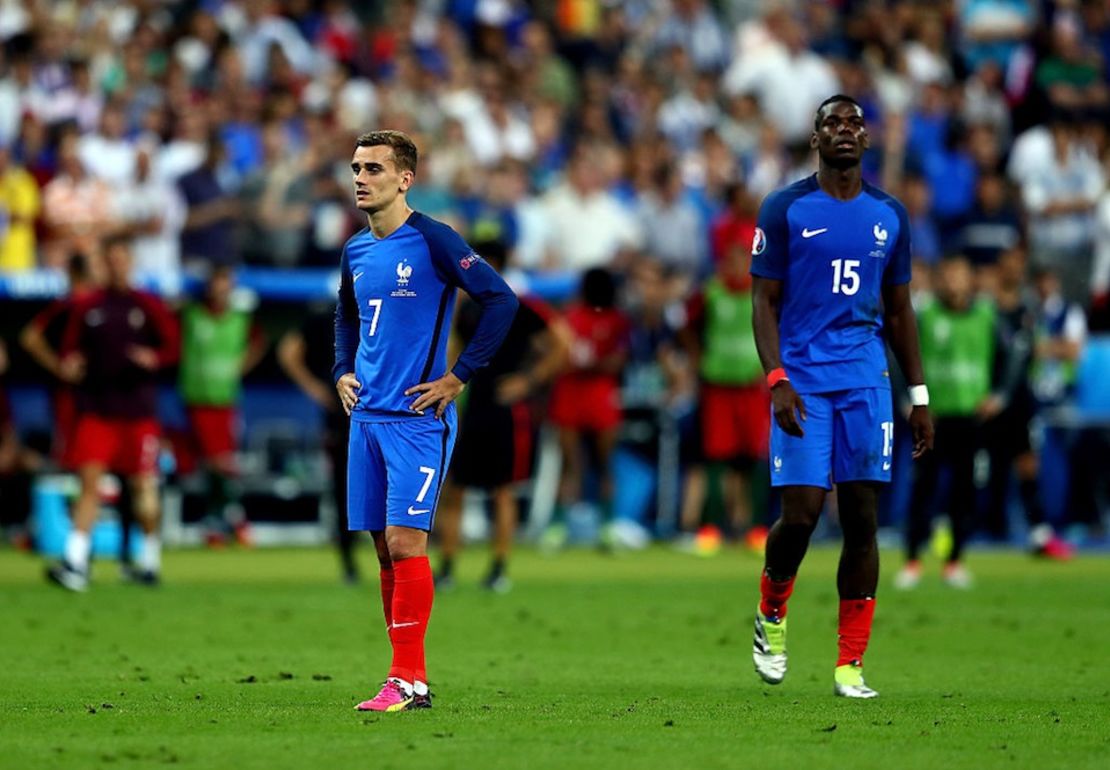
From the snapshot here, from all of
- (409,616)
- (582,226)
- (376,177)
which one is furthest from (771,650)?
(582,226)

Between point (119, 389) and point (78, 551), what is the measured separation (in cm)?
150

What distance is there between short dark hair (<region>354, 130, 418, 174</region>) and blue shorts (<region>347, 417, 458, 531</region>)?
1.16 metres

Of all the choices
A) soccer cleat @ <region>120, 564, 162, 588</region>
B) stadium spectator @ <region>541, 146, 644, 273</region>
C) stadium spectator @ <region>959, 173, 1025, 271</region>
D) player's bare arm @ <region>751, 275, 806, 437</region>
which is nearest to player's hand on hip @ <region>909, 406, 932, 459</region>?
player's bare arm @ <region>751, 275, 806, 437</region>

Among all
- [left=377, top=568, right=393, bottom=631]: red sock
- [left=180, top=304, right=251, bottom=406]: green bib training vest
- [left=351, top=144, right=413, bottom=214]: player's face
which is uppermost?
[left=351, top=144, right=413, bottom=214]: player's face

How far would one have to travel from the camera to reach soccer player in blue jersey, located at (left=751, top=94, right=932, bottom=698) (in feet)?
35.0

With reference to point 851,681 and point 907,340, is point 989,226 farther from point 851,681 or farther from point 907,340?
point 851,681

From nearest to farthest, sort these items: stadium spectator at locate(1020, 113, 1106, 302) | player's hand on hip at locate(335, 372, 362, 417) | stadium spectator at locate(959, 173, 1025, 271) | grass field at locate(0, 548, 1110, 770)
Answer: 1. grass field at locate(0, 548, 1110, 770)
2. player's hand on hip at locate(335, 372, 362, 417)
3. stadium spectator at locate(959, 173, 1025, 271)
4. stadium spectator at locate(1020, 113, 1106, 302)

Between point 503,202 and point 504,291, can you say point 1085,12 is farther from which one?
point 504,291

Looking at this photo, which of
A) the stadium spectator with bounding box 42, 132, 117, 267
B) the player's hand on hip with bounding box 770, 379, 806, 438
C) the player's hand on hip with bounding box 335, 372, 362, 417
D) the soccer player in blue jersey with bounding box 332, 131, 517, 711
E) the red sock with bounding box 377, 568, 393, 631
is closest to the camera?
the soccer player in blue jersey with bounding box 332, 131, 517, 711

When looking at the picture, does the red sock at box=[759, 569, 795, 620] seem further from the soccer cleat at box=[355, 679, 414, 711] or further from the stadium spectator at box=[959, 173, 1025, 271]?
the stadium spectator at box=[959, 173, 1025, 271]

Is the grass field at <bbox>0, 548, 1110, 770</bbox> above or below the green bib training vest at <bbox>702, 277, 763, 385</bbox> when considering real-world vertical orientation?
below

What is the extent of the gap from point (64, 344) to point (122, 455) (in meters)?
1.23

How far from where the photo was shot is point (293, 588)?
59.6ft

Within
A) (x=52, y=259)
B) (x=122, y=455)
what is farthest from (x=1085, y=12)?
(x=122, y=455)
